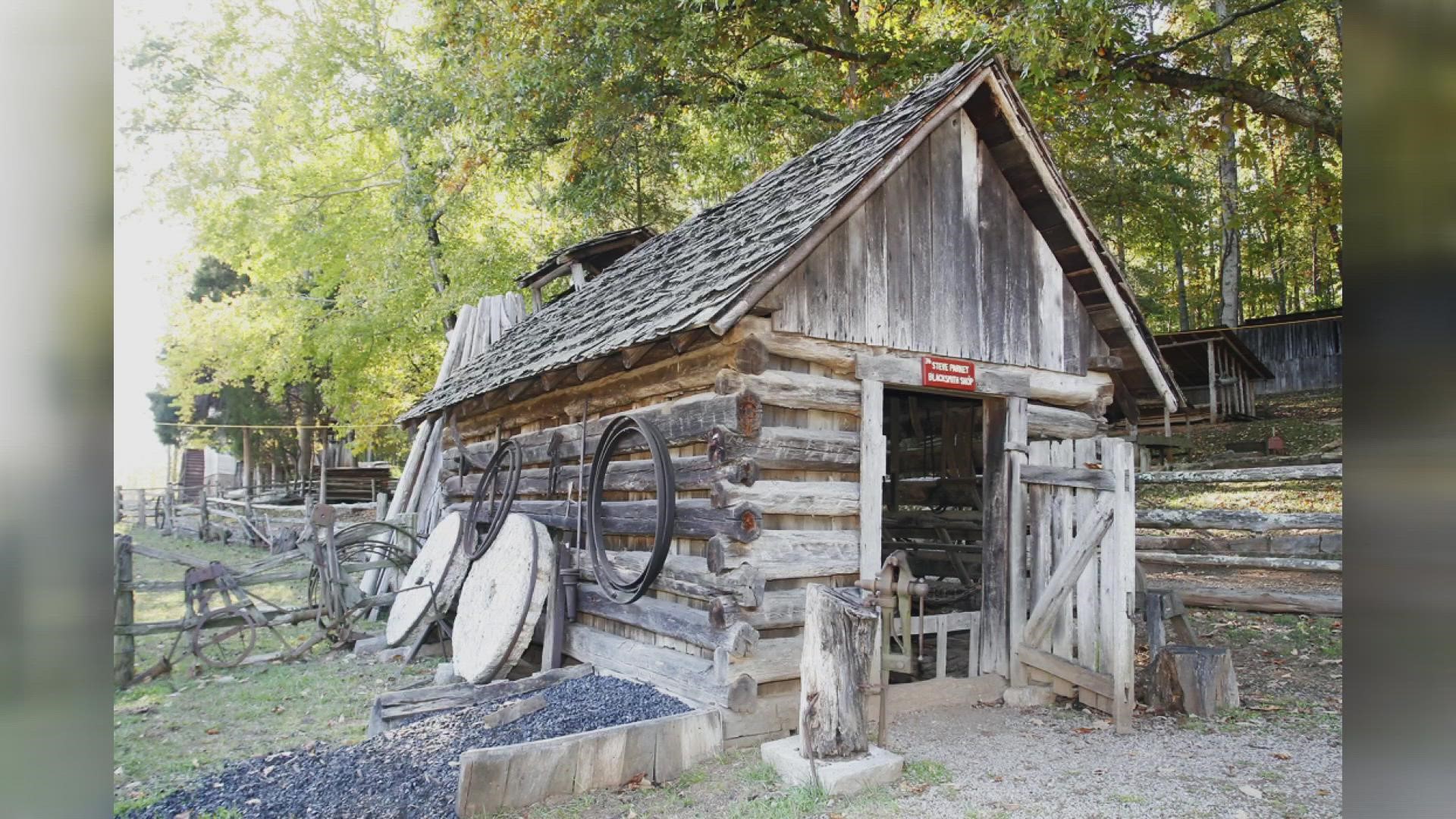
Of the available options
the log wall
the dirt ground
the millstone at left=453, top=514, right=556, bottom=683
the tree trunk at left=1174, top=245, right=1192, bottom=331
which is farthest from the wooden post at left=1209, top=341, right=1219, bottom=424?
the millstone at left=453, top=514, right=556, bottom=683

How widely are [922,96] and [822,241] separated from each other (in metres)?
2.32

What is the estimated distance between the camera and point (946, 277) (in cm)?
754

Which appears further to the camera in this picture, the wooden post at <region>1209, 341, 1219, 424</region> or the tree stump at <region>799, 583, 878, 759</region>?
the wooden post at <region>1209, 341, 1219, 424</region>

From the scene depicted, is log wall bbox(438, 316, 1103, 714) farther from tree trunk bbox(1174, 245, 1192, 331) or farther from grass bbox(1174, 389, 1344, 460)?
tree trunk bbox(1174, 245, 1192, 331)

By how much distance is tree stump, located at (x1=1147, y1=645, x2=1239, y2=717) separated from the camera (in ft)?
22.7

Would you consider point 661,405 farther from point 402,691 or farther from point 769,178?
point 769,178

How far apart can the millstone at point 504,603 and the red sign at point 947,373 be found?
4001mm

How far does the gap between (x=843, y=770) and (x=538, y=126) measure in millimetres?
14202

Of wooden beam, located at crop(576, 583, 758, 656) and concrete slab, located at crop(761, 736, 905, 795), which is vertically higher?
wooden beam, located at crop(576, 583, 758, 656)

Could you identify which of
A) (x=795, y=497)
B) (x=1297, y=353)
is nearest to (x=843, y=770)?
(x=795, y=497)

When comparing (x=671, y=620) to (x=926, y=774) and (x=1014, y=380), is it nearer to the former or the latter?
(x=926, y=774)

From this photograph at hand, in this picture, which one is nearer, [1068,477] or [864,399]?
[864,399]

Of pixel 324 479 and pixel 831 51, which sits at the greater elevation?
pixel 831 51

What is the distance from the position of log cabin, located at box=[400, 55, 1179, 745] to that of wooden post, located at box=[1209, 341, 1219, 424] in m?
15.8
